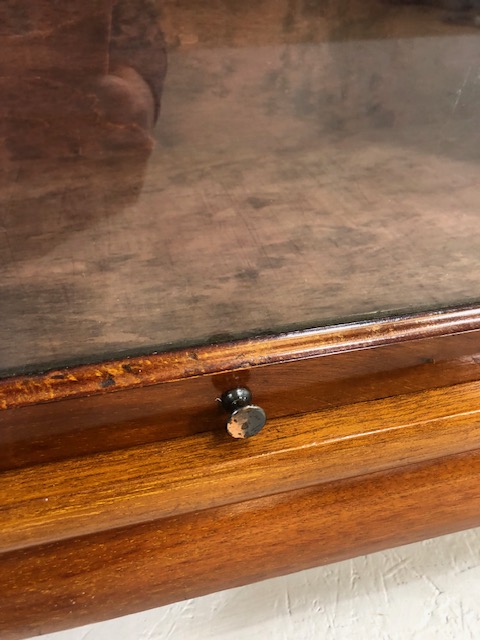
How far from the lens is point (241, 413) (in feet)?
1.58

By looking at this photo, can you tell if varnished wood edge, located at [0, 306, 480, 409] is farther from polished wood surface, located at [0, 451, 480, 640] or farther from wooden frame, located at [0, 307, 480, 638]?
polished wood surface, located at [0, 451, 480, 640]

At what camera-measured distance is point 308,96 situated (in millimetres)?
657

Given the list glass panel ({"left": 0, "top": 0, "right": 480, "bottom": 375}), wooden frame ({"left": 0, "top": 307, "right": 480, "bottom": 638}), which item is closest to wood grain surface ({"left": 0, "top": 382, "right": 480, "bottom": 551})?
wooden frame ({"left": 0, "top": 307, "right": 480, "bottom": 638})

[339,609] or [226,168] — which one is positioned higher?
[226,168]

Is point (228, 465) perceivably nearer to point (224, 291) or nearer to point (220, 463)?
point (220, 463)

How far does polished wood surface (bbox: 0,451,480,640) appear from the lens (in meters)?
0.52

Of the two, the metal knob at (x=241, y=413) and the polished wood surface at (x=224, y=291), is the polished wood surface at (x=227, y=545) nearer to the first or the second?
the polished wood surface at (x=224, y=291)

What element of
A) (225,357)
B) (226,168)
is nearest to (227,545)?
(225,357)

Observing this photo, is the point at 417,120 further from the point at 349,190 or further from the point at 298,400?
the point at 298,400

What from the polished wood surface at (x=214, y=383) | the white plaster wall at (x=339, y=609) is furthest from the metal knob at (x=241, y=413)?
the white plaster wall at (x=339, y=609)

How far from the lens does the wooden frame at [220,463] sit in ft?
1.51

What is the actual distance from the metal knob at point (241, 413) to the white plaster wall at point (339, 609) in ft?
1.09

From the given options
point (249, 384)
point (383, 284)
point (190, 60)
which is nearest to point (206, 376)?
point (249, 384)

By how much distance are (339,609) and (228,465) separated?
0.34 metres
